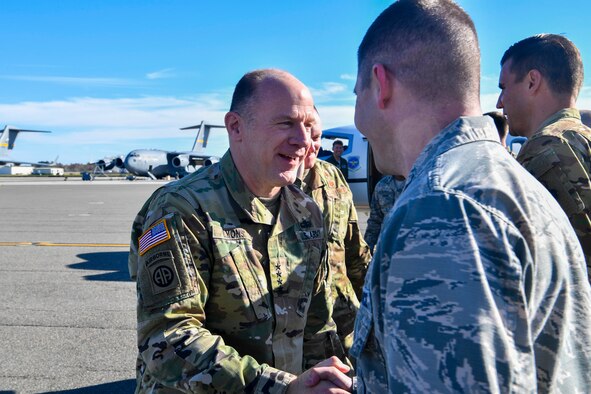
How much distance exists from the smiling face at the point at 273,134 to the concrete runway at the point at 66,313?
2.62 metres

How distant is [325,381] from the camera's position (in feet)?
5.78

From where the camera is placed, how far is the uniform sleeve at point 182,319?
186 centimetres

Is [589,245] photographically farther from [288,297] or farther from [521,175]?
[521,175]

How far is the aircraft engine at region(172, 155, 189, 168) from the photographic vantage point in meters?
50.8

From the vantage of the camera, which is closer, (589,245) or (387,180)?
(589,245)

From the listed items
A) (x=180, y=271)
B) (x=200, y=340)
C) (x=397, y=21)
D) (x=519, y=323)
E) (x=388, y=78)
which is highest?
(x=397, y=21)

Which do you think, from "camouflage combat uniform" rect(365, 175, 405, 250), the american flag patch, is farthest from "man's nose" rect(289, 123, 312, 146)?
"camouflage combat uniform" rect(365, 175, 405, 250)

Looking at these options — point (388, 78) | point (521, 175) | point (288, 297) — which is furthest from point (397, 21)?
point (288, 297)

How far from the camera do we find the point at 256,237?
7.66ft

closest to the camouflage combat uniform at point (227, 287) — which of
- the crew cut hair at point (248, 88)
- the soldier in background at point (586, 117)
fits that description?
the crew cut hair at point (248, 88)

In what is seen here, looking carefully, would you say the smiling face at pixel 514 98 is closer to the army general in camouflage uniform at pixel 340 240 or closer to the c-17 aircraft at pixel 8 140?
the army general in camouflage uniform at pixel 340 240

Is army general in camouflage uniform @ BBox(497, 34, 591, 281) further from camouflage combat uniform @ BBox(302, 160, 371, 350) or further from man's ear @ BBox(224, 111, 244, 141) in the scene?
man's ear @ BBox(224, 111, 244, 141)

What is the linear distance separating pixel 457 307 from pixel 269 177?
1577 mm

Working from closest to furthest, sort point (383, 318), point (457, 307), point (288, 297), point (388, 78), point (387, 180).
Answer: point (457, 307)
point (383, 318)
point (388, 78)
point (288, 297)
point (387, 180)
